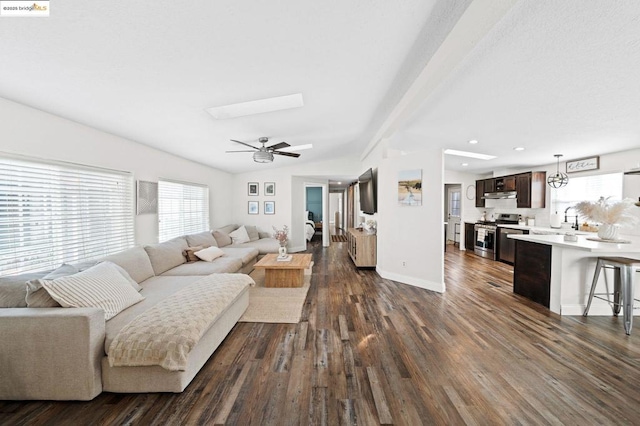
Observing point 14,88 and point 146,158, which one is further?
point 146,158

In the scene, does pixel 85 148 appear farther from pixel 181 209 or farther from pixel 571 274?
pixel 571 274

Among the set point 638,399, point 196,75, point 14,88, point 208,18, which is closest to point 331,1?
point 208,18

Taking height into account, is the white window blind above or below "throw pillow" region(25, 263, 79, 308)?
above

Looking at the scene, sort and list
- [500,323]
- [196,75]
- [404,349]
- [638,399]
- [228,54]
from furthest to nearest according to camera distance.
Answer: [500,323] < [404,349] < [196,75] < [228,54] < [638,399]

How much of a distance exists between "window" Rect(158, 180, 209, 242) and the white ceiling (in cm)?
116

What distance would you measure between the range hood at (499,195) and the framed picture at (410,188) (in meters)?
3.81

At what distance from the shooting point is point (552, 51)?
73.7 inches

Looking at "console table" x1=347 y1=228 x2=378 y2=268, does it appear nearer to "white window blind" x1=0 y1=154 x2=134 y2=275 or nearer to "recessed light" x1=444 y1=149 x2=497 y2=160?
"recessed light" x1=444 y1=149 x2=497 y2=160

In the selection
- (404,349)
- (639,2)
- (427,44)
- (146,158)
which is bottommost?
(404,349)

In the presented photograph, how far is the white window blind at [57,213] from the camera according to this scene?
211 cm

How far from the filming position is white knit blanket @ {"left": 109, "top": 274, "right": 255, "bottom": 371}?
1.62m

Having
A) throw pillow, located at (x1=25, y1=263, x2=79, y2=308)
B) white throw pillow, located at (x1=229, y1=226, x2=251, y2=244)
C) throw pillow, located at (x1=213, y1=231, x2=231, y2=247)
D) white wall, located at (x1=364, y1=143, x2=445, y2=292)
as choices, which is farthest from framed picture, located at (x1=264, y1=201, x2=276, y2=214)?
throw pillow, located at (x1=25, y1=263, x2=79, y2=308)

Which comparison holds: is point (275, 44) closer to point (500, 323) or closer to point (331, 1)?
point (331, 1)

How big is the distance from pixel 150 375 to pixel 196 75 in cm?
238
